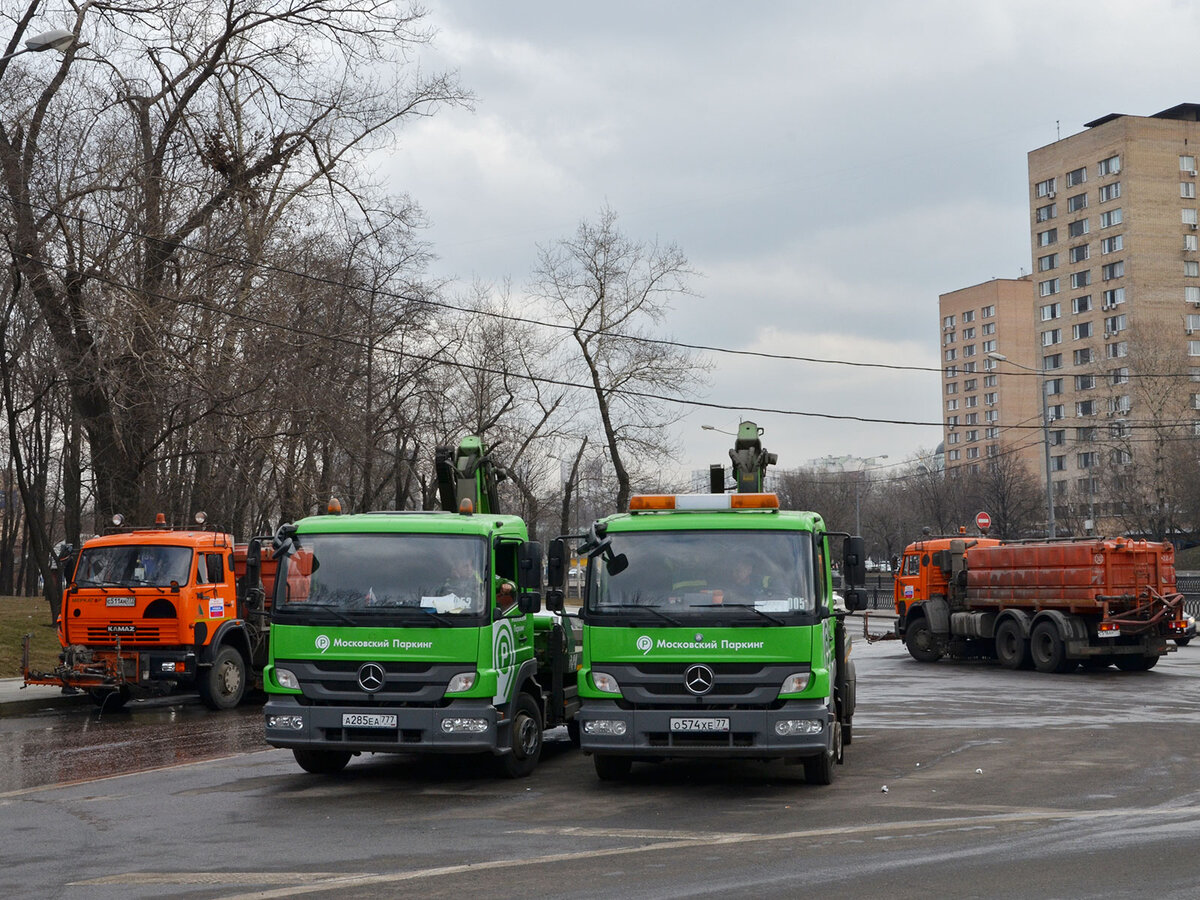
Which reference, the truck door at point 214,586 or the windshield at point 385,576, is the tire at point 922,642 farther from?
the windshield at point 385,576

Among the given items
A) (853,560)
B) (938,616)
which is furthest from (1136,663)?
(853,560)

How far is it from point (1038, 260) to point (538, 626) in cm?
9127

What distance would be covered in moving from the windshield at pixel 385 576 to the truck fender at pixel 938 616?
710 inches

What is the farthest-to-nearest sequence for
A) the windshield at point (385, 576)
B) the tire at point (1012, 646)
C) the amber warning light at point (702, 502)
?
the tire at point (1012, 646)
the amber warning light at point (702, 502)
the windshield at point (385, 576)

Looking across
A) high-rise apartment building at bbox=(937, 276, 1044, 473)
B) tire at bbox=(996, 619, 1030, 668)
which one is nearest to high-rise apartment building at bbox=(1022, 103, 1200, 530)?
high-rise apartment building at bbox=(937, 276, 1044, 473)

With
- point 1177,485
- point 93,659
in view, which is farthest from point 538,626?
point 1177,485

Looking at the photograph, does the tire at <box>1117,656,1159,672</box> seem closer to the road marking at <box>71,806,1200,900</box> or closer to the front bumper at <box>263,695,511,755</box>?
the road marking at <box>71,806,1200,900</box>

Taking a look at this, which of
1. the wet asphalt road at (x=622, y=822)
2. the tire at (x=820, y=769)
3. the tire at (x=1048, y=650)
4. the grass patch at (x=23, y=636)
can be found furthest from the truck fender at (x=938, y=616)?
the grass patch at (x=23, y=636)

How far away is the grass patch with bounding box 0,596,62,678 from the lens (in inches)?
930

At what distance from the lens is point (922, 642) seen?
28094mm

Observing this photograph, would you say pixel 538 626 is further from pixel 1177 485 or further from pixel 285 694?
pixel 1177 485

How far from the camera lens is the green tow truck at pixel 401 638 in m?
10.8

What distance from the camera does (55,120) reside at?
2483 cm

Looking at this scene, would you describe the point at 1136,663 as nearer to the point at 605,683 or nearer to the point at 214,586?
the point at 214,586
